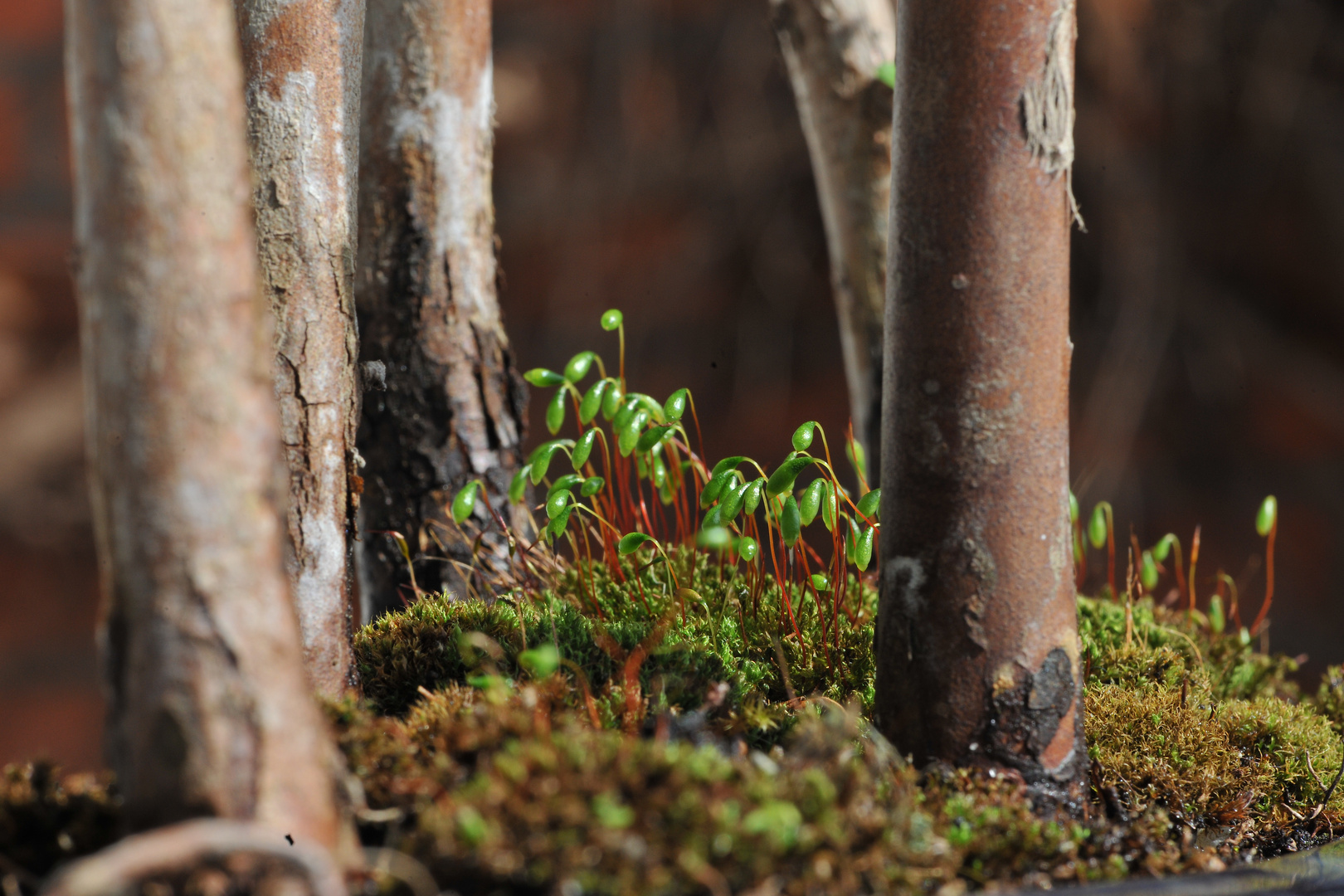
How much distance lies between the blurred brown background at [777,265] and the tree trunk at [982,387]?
258 centimetres

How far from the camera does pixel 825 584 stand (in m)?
1.12

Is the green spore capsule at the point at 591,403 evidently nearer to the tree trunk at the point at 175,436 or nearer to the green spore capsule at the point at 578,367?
the green spore capsule at the point at 578,367

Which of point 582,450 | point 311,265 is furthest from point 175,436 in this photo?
point 582,450

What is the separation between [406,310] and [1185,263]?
2957 millimetres

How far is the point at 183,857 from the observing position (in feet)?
1.71

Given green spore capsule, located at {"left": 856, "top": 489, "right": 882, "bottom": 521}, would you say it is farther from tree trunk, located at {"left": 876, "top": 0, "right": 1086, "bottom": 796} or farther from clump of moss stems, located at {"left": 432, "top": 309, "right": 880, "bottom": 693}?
tree trunk, located at {"left": 876, "top": 0, "right": 1086, "bottom": 796}

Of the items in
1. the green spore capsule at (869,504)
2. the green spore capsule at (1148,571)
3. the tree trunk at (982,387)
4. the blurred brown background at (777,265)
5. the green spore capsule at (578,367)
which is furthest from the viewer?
the blurred brown background at (777,265)

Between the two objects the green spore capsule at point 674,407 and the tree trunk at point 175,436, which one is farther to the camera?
the green spore capsule at point 674,407

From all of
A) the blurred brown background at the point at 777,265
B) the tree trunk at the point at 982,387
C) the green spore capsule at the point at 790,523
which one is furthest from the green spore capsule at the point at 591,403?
the blurred brown background at the point at 777,265

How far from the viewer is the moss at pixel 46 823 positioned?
2.07ft

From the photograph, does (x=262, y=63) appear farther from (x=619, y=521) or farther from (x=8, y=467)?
(x=8, y=467)

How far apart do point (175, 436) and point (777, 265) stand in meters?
3.05

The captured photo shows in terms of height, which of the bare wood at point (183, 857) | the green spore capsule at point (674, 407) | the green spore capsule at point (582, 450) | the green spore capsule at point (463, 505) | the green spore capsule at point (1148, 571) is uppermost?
the green spore capsule at point (674, 407)

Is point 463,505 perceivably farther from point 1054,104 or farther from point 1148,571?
point 1148,571
